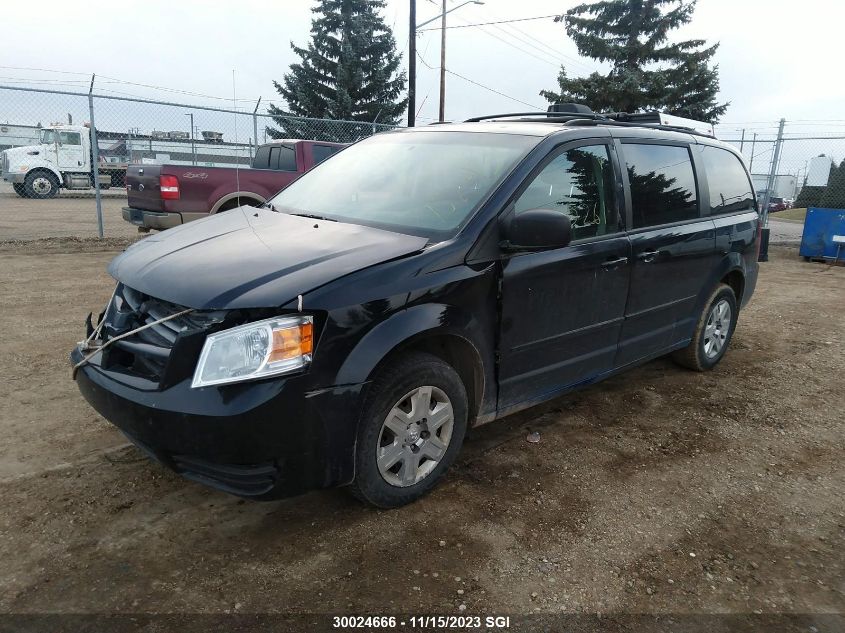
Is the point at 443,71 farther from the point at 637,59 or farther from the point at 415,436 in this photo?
the point at 415,436

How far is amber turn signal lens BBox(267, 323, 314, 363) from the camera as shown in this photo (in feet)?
7.63

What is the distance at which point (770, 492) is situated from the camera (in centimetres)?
321

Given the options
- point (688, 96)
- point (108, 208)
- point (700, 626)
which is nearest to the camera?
point (700, 626)

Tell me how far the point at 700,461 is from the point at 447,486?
1533 millimetres

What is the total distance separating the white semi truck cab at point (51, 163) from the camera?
20781 mm

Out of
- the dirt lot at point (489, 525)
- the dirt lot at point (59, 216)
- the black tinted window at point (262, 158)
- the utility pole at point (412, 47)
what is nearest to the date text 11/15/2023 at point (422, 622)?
the dirt lot at point (489, 525)

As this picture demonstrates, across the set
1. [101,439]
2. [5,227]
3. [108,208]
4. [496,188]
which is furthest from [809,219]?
[108,208]

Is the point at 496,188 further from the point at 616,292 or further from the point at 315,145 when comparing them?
the point at 315,145

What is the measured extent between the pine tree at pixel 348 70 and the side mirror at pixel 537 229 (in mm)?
26675

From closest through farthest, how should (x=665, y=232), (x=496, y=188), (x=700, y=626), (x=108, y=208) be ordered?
(x=700, y=626)
(x=496, y=188)
(x=665, y=232)
(x=108, y=208)

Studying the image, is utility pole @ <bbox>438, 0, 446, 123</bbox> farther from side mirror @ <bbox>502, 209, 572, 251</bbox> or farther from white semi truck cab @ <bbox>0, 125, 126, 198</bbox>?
side mirror @ <bbox>502, 209, 572, 251</bbox>

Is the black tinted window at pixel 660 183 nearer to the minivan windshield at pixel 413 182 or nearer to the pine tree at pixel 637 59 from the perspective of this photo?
the minivan windshield at pixel 413 182

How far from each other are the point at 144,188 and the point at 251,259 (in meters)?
7.24

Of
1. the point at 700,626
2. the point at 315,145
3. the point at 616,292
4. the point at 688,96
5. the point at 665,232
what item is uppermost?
the point at 688,96
